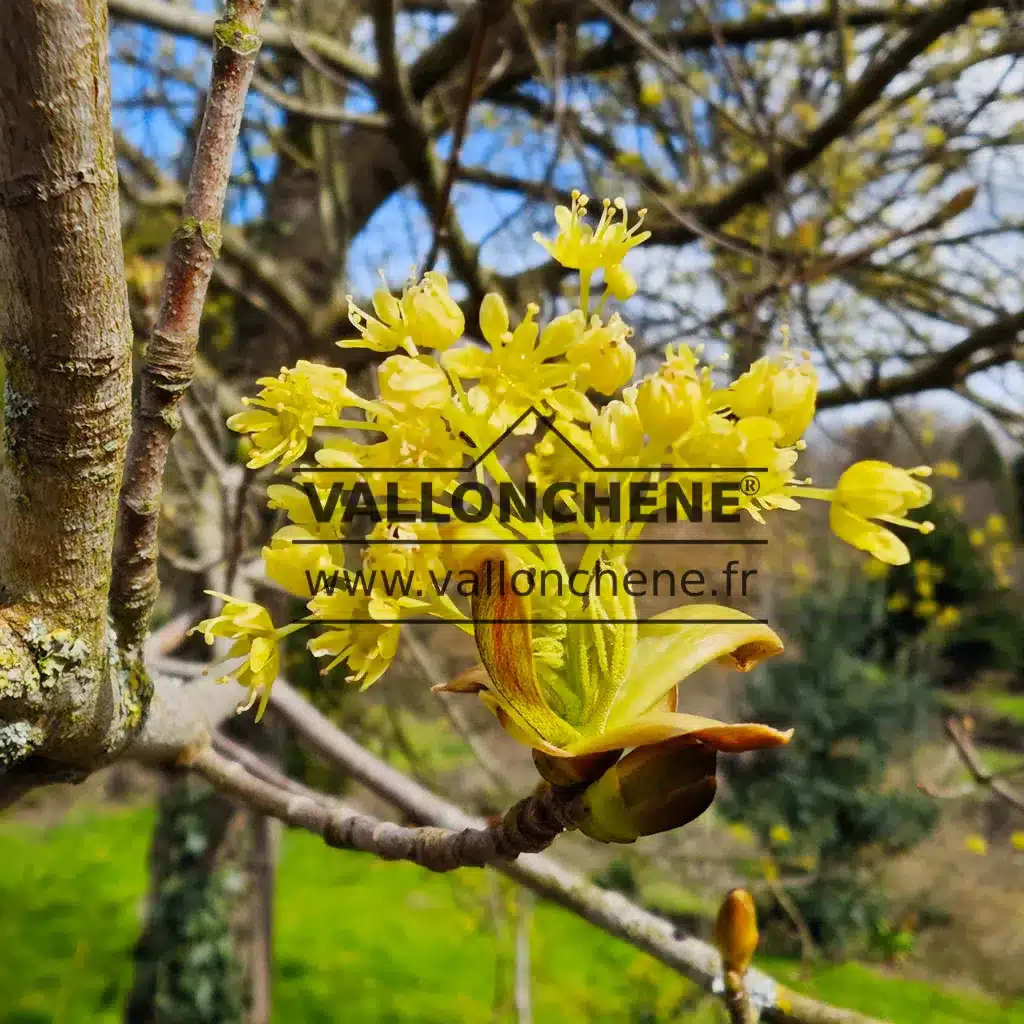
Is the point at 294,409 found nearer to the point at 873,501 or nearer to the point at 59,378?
the point at 59,378

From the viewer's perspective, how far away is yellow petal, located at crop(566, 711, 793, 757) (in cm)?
59

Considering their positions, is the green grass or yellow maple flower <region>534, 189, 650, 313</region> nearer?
yellow maple flower <region>534, 189, 650, 313</region>

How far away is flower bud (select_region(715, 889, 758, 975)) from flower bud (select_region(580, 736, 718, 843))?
1.31 ft

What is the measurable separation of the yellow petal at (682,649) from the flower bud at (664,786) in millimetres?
61

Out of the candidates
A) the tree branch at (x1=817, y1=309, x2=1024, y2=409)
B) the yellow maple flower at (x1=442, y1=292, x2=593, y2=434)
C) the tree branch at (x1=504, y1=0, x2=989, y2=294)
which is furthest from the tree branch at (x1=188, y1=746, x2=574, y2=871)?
the tree branch at (x1=817, y1=309, x2=1024, y2=409)

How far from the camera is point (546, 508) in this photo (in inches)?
31.2

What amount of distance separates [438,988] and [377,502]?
479 centimetres

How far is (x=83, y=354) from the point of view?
56 centimetres

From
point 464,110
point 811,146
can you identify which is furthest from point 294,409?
point 811,146

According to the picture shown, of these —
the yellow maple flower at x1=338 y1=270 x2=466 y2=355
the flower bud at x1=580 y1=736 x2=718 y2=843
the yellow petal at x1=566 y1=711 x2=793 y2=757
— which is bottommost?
the flower bud at x1=580 y1=736 x2=718 y2=843

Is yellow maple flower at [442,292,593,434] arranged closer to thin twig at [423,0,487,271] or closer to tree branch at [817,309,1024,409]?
thin twig at [423,0,487,271]

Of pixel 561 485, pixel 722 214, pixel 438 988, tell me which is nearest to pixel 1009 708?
pixel 438 988

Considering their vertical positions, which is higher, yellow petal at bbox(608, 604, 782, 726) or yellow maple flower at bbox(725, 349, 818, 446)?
yellow maple flower at bbox(725, 349, 818, 446)

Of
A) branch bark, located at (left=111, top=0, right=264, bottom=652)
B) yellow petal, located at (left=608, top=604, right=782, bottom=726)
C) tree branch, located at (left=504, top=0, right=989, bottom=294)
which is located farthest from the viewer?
tree branch, located at (left=504, top=0, right=989, bottom=294)
